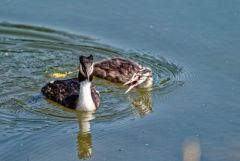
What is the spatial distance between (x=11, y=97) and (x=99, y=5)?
126 inches

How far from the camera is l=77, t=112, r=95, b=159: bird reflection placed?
8305 millimetres

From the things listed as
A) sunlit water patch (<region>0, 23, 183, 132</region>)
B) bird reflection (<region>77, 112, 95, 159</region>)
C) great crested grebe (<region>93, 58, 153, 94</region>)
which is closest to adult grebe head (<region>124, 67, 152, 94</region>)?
great crested grebe (<region>93, 58, 153, 94</region>)

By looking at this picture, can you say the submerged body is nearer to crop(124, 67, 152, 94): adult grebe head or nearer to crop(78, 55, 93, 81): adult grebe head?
crop(78, 55, 93, 81): adult grebe head

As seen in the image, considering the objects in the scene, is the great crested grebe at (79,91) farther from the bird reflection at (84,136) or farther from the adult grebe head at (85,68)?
the bird reflection at (84,136)

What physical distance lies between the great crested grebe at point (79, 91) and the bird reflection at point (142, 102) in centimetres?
46

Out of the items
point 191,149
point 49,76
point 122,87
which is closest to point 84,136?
point 191,149

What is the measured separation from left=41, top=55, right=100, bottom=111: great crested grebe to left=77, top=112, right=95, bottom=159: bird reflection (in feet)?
0.47

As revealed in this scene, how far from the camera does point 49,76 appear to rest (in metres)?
10.4

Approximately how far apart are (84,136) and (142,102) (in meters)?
1.25

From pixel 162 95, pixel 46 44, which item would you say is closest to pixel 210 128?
pixel 162 95

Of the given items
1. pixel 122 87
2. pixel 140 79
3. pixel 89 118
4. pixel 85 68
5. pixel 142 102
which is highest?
pixel 85 68

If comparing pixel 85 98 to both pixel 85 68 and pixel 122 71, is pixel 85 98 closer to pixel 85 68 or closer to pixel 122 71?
pixel 85 68

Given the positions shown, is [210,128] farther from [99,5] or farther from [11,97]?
[99,5]

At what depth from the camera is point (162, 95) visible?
386 inches
